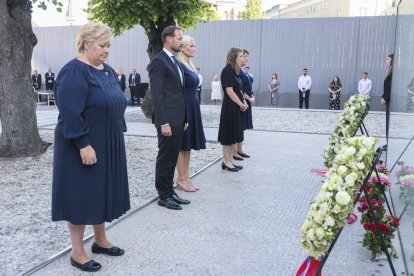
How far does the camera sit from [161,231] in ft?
14.5

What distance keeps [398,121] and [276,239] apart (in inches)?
101

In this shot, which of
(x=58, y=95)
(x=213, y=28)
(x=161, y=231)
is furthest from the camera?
(x=213, y=28)

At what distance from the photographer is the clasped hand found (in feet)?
10.9

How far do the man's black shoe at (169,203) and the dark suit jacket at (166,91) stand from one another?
90cm

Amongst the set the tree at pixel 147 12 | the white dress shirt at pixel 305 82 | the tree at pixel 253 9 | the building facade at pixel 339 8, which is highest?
the building facade at pixel 339 8

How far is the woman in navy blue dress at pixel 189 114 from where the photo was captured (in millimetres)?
5320

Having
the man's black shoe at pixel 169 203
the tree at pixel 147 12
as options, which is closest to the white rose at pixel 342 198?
the man's black shoe at pixel 169 203

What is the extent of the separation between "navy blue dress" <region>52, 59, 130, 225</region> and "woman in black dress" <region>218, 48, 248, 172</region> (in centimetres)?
331

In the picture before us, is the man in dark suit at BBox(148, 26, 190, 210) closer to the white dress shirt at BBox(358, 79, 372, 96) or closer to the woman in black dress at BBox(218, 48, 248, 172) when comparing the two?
the woman in black dress at BBox(218, 48, 248, 172)

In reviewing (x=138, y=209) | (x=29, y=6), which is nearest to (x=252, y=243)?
(x=138, y=209)

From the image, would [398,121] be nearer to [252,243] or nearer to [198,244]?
[252,243]

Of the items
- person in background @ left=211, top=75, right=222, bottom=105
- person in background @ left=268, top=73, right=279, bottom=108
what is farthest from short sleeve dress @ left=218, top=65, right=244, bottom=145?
person in background @ left=211, top=75, right=222, bottom=105

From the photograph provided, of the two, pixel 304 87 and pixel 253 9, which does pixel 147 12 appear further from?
pixel 253 9

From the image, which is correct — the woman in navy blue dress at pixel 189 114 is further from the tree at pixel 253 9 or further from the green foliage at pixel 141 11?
the tree at pixel 253 9
